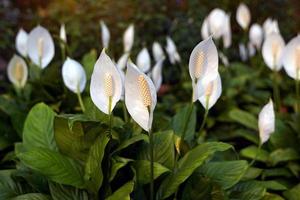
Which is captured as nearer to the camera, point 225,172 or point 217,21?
point 225,172

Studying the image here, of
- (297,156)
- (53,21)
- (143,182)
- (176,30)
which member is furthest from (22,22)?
(143,182)

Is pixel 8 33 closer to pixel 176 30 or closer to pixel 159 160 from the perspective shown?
pixel 176 30

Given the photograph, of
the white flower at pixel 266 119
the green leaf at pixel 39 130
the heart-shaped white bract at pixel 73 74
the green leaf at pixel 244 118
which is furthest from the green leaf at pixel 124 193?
the green leaf at pixel 244 118

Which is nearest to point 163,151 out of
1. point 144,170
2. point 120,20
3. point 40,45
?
point 144,170

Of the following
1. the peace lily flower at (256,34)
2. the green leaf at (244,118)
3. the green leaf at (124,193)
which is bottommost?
the green leaf at (244,118)

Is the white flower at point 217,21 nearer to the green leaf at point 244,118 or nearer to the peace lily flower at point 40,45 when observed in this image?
the green leaf at point 244,118

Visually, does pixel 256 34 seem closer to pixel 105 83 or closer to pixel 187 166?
pixel 187 166

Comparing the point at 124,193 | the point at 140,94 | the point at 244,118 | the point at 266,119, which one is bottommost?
the point at 244,118
